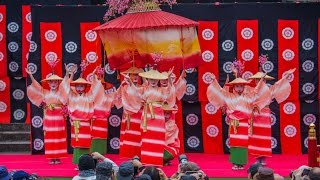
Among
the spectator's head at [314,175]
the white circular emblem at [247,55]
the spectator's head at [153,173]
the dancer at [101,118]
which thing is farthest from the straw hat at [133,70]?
the spectator's head at [314,175]

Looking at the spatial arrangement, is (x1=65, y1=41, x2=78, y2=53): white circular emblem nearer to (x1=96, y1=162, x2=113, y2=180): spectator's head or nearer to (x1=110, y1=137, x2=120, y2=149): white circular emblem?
(x1=110, y1=137, x2=120, y2=149): white circular emblem

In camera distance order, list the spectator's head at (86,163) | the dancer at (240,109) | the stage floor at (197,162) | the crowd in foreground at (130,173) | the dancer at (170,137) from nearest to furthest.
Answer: the crowd in foreground at (130,173) → the spectator's head at (86,163) → the stage floor at (197,162) → the dancer at (240,109) → the dancer at (170,137)

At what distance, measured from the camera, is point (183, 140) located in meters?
13.3

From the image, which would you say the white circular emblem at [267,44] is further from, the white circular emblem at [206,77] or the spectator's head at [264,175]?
the spectator's head at [264,175]

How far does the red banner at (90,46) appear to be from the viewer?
1323cm

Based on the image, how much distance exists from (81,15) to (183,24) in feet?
7.25

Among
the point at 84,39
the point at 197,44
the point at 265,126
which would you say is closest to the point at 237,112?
the point at 265,126

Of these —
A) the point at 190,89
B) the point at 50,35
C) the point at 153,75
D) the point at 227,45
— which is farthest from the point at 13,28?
the point at 227,45

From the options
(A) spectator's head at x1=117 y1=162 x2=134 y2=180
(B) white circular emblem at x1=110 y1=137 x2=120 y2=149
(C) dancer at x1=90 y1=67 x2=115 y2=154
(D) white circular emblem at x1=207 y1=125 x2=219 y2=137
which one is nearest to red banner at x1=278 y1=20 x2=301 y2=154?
(D) white circular emblem at x1=207 y1=125 x2=219 y2=137

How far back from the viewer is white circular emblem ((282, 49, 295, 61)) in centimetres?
1295

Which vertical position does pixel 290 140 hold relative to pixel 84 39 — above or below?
below

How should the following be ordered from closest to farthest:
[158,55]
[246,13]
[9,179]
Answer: [9,179]
[158,55]
[246,13]

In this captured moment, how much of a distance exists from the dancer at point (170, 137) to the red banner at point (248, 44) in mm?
1799

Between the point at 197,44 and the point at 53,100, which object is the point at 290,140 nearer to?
the point at 197,44
